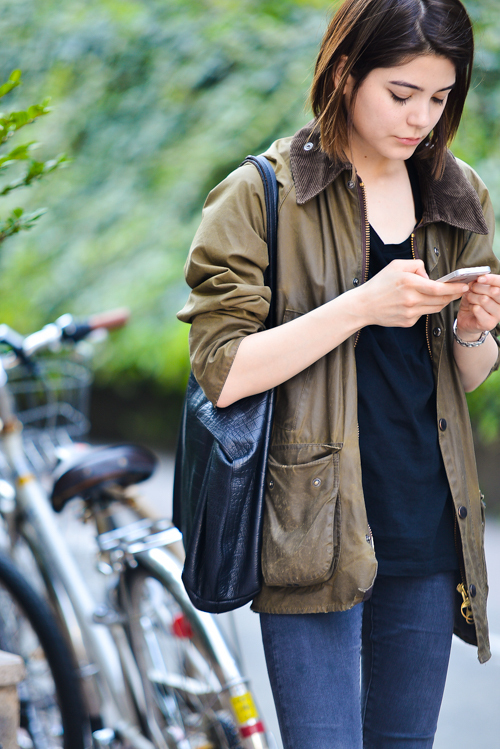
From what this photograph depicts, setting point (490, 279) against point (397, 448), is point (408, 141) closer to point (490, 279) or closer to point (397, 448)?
point (490, 279)

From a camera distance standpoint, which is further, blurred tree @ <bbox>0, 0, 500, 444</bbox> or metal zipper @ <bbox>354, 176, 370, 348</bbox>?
blurred tree @ <bbox>0, 0, 500, 444</bbox>

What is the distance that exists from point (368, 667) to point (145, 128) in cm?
688

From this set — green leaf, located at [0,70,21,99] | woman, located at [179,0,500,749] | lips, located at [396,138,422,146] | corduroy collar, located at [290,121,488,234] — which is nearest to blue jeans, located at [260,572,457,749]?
woman, located at [179,0,500,749]

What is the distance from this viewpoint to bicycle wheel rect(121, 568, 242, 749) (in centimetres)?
207

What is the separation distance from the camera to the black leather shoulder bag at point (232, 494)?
1.33m

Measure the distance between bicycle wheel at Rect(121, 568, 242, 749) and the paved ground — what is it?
0.49 feet

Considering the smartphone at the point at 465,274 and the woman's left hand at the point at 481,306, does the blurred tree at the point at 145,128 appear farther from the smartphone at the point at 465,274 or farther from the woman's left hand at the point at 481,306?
the smartphone at the point at 465,274

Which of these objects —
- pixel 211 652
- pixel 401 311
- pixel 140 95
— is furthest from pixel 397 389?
pixel 140 95

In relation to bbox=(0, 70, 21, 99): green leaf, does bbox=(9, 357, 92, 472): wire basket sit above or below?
below

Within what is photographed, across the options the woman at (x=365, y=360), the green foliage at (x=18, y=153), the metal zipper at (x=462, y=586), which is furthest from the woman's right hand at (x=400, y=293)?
the green foliage at (x=18, y=153)

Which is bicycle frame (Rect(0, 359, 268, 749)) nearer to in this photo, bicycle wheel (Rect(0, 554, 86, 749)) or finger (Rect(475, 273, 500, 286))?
bicycle wheel (Rect(0, 554, 86, 749))

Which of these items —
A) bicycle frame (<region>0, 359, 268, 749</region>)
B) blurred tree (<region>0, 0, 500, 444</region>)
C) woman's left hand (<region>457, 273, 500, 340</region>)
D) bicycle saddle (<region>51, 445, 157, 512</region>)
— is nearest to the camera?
woman's left hand (<region>457, 273, 500, 340</region>)

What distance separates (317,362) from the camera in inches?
53.7

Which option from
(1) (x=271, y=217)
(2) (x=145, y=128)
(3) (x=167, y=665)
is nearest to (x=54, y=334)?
(3) (x=167, y=665)
